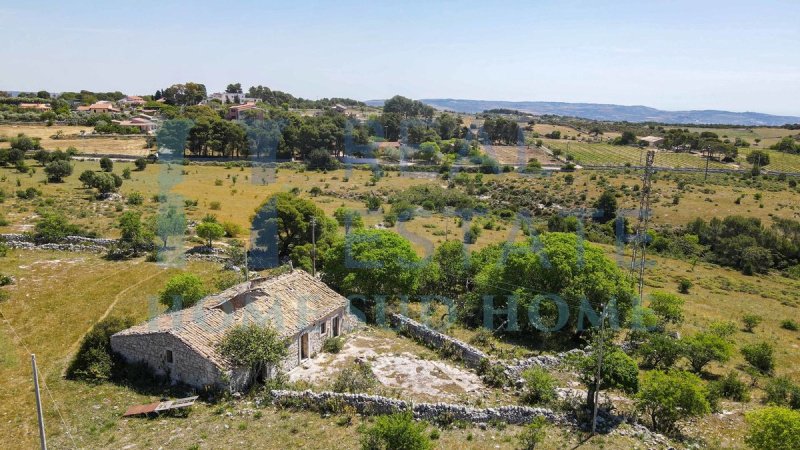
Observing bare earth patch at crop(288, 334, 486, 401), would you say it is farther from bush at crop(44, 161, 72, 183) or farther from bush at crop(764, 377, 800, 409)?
bush at crop(44, 161, 72, 183)

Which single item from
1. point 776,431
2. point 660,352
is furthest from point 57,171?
point 776,431

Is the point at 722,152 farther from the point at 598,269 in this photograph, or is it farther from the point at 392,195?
the point at 598,269

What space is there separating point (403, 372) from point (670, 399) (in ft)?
31.9

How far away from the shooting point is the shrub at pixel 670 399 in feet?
59.1

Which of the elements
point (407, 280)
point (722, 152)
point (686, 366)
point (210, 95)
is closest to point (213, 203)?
point (407, 280)

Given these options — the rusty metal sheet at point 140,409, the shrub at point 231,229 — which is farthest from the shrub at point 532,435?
the shrub at point 231,229

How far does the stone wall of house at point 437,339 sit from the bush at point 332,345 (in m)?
3.56

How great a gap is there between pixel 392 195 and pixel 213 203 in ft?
69.6

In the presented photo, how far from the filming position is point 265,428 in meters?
17.9

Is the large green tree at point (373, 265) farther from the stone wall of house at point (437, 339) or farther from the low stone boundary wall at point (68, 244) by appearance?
the low stone boundary wall at point (68, 244)

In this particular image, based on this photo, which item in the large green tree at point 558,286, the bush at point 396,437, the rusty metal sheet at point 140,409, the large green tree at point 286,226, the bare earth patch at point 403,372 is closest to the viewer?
the bush at point 396,437

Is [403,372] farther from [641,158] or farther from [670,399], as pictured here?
[641,158]

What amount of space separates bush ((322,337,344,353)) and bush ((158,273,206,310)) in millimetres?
7107

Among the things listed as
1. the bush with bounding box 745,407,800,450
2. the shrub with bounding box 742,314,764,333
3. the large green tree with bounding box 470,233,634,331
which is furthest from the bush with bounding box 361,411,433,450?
the shrub with bounding box 742,314,764,333
